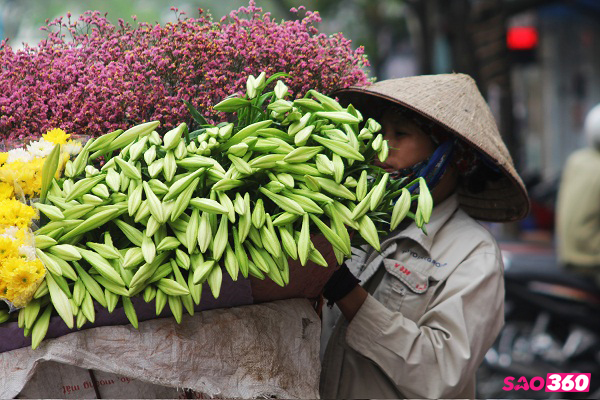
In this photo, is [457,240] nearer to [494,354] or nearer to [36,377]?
[36,377]

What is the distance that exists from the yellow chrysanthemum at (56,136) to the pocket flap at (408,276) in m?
1.01

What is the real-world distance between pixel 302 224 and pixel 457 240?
2.76ft

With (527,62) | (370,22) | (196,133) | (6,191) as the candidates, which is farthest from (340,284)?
(370,22)

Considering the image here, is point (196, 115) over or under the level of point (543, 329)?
over

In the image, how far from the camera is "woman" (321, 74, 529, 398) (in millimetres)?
1869

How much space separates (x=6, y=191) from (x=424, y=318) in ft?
3.68

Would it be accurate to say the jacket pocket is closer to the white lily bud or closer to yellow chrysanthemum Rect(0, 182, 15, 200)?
the white lily bud

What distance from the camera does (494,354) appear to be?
14.9 feet

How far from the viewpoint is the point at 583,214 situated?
14.4 ft

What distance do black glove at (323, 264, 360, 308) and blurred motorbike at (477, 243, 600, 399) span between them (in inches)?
111

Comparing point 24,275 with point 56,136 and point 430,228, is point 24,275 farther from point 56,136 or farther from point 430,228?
point 430,228

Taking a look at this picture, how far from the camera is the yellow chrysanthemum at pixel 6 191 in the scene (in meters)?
1.39

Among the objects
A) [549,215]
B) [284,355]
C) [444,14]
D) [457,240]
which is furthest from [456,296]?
[549,215]

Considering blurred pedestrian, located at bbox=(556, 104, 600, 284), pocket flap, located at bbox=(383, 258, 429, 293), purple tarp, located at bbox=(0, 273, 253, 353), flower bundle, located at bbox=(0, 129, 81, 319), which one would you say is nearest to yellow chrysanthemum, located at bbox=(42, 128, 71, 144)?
flower bundle, located at bbox=(0, 129, 81, 319)
